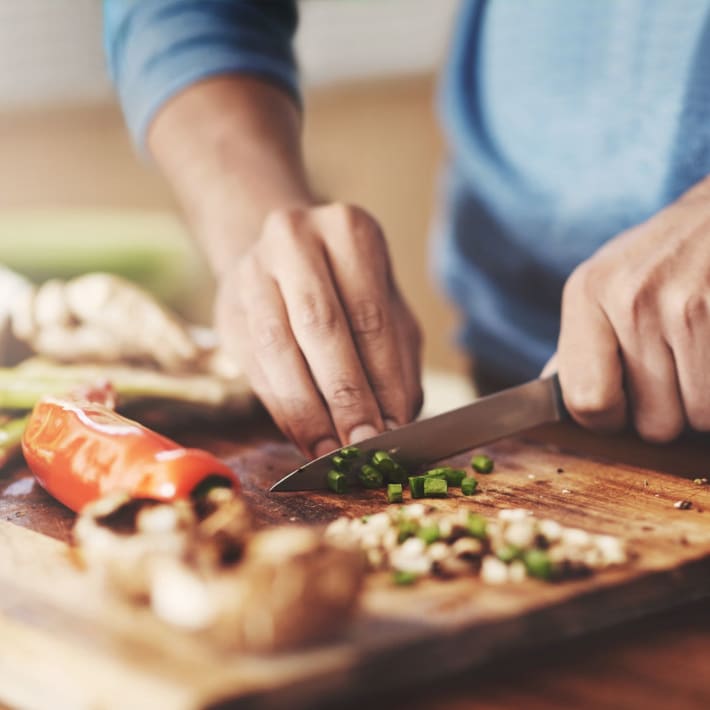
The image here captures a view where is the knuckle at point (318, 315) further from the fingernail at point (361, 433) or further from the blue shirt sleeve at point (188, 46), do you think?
the blue shirt sleeve at point (188, 46)

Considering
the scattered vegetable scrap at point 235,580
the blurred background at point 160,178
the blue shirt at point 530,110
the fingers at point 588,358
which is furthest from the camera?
the blurred background at point 160,178

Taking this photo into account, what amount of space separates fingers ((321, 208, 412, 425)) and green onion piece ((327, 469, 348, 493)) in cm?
17

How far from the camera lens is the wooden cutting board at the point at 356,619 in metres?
0.58

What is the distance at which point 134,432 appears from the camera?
3.07 ft

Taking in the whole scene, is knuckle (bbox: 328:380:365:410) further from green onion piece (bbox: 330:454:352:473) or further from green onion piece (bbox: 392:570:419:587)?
green onion piece (bbox: 392:570:419:587)

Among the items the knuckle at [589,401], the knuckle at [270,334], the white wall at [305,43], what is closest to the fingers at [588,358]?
the knuckle at [589,401]

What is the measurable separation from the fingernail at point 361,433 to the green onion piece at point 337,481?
3.5 inches

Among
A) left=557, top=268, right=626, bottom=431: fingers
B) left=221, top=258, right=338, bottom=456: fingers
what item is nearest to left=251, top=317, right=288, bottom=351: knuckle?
left=221, top=258, right=338, bottom=456: fingers

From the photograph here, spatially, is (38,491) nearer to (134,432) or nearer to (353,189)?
(134,432)

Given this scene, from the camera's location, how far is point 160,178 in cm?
418

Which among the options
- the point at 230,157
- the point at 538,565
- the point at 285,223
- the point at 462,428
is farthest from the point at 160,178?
the point at 538,565

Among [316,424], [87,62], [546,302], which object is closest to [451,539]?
[316,424]

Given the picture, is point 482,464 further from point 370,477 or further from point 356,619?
point 356,619

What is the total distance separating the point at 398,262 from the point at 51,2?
1763 millimetres
